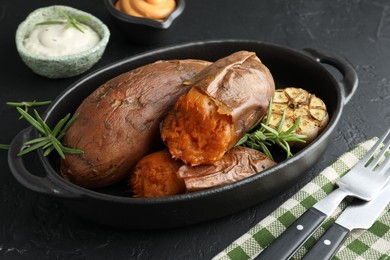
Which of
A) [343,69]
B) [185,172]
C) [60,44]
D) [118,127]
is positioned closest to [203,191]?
[185,172]

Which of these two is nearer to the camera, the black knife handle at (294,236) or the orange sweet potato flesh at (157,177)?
the black knife handle at (294,236)

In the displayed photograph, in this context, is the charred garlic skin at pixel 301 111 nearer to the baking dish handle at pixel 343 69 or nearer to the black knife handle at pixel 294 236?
the baking dish handle at pixel 343 69

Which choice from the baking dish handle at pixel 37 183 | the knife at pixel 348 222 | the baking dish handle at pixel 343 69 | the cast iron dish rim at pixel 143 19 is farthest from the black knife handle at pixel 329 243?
the cast iron dish rim at pixel 143 19

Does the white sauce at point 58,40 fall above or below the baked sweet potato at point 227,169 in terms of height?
below

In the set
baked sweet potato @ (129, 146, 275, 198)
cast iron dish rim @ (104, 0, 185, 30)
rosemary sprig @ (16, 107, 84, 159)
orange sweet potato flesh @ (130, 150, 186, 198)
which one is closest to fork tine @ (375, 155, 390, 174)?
baked sweet potato @ (129, 146, 275, 198)

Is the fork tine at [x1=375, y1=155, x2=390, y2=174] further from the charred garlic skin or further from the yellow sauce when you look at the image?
the yellow sauce

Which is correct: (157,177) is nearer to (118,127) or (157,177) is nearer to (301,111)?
(118,127)
